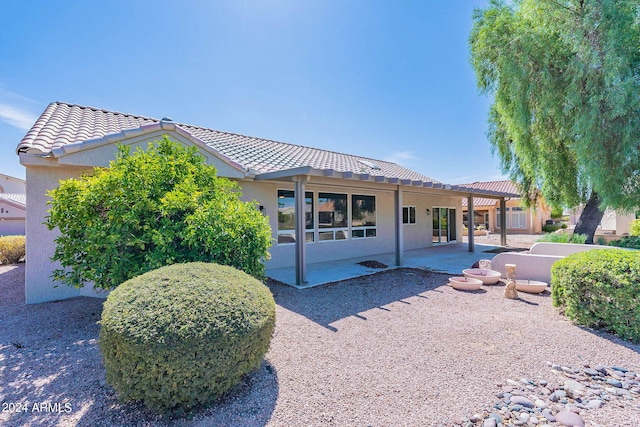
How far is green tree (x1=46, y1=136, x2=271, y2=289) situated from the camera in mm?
4266

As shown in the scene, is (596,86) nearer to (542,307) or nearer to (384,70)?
(384,70)

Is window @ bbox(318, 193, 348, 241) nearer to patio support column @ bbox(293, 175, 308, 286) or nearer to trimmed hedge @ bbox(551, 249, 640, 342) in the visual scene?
patio support column @ bbox(293, 175, 308, 286)

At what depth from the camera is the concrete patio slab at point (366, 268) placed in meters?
8.74

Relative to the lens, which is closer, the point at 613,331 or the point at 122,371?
the point at 122,371

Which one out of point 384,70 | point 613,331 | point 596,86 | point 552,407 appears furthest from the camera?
point 384,70

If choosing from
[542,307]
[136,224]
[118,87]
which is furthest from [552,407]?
[118,87]

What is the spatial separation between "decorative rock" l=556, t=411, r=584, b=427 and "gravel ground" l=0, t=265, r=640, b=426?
0.09 m

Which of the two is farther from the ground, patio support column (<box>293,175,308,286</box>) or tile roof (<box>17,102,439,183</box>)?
tile roof (<box>17,102,439,183</box>)

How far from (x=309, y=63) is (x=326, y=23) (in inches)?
61.0

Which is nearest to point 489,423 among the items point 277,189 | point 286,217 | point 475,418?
point 475,418

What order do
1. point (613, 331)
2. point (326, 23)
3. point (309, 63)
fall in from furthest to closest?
point (309, 63) < point (326, 23) < point (613, 331)

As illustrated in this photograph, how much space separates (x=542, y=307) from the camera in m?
6.02

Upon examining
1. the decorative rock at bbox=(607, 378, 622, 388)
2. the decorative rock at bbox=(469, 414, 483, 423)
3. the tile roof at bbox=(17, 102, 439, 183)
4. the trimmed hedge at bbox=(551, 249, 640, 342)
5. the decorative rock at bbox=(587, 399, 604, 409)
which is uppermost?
the tile roof at bbox=(17, 102, 439, 183)

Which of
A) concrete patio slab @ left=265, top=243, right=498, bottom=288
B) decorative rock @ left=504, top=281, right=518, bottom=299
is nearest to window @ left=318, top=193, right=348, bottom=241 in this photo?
concrete patio slab @ left=265, top=243, right=498, bottom=288
